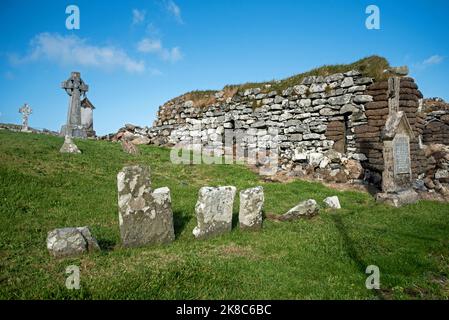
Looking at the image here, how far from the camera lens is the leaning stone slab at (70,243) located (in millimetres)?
4797

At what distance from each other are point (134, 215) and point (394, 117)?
975 centimetres

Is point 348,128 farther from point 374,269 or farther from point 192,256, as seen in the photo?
point 192,256

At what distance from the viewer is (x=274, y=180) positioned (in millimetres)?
13070

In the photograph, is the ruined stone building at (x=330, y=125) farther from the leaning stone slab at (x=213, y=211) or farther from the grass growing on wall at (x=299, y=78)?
the leaning stone slab at (x=213, y=211)

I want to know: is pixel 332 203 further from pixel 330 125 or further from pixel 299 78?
pixel 299 78

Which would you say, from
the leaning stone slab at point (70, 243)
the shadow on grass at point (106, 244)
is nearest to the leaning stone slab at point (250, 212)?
the shadow on grass at point (106, 244)

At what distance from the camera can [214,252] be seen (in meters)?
5.33

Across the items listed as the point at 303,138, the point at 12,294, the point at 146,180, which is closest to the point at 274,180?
the point at 303,138

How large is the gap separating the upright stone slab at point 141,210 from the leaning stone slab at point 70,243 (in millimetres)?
616

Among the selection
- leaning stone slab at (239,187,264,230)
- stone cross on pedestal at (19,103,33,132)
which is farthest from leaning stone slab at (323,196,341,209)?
stone cross on pedestal at (19,103,33,132)

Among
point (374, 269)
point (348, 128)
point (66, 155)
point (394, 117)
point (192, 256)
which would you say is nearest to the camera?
point (374, 269)

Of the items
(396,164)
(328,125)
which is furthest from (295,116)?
(396,164)

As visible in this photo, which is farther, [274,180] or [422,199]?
[274,180]

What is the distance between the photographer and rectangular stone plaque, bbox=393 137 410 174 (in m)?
10.6
